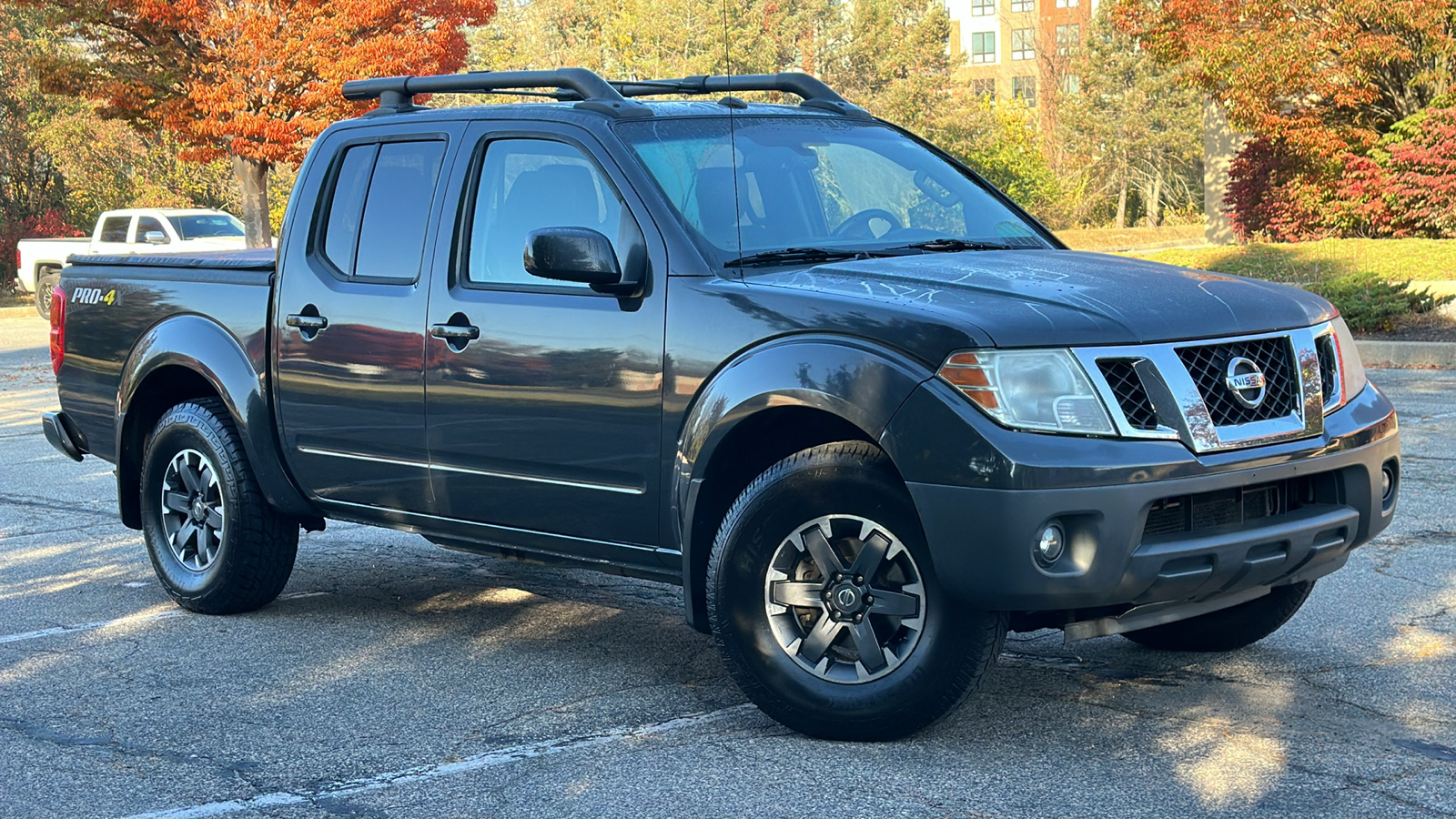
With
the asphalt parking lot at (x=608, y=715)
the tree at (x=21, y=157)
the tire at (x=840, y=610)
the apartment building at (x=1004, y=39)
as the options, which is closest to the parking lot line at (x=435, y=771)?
the asphalt parking lot at (x=608, y=715)

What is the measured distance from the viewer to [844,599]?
4.57 m

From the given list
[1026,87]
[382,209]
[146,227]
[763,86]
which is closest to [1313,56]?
[146,227]

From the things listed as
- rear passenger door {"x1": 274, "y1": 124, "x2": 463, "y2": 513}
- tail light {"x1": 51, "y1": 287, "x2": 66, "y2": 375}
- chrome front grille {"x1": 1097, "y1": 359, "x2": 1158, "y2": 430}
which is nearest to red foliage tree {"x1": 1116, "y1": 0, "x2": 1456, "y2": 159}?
tail light {"x1": 51, "y1": 287, "x2": 66, "y2": 375}

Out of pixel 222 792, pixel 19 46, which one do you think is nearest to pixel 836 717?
pixel 222 792

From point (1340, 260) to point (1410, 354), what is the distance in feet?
20.2

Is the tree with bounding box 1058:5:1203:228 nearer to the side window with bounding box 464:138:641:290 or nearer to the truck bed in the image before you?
the truck bed

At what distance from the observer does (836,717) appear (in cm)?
458

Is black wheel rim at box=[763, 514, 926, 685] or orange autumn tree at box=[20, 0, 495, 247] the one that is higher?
orange autumn tree at box=[20, 0, 495, 247]

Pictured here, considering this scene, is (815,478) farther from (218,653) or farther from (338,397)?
(218,653)

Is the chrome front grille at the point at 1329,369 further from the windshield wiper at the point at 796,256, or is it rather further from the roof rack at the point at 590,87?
the roof rack at the point at 590,87

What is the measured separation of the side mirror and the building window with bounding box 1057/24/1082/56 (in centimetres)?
6747

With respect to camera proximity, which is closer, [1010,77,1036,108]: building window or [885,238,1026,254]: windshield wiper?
[885,238,1026,254]: windshield wiper

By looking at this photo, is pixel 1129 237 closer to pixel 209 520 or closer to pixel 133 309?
pixel 133 309

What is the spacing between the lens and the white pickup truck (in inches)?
1099
